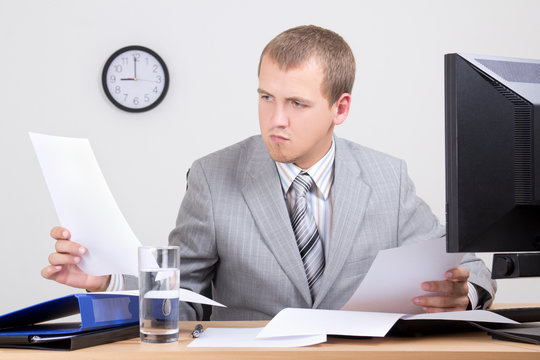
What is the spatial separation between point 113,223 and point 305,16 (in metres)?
2.57

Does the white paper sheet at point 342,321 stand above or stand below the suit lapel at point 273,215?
below

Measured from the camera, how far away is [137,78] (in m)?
3.31

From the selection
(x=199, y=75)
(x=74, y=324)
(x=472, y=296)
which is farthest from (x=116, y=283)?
(x=199, y=75)

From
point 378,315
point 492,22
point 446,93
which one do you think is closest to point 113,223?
point 378,315

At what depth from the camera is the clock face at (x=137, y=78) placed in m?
3.29

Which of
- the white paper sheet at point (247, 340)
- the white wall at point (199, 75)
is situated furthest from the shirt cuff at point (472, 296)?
the white wall at point (199, 75)

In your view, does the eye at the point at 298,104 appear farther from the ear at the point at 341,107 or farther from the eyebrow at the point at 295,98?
the ear at the point at 341,107

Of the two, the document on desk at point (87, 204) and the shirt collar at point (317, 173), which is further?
the shirt collar at point (317, 173)

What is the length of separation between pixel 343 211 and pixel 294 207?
→ 0.12 m

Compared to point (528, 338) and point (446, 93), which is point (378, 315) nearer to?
point (528, 338)

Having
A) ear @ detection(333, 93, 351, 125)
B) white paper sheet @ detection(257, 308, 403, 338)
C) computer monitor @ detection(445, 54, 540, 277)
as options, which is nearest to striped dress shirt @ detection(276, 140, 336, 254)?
ear @ detection(333, 93, 351, 125)

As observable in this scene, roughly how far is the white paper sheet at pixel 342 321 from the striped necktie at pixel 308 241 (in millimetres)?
432

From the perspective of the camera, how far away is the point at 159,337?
34.1 inches

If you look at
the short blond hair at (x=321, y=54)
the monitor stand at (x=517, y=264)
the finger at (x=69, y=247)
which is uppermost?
the short blond hair at (x=321, y=54)
